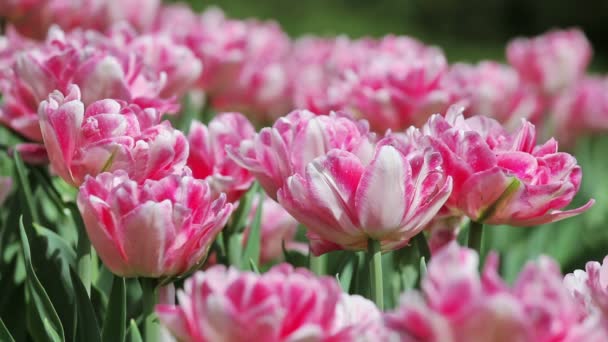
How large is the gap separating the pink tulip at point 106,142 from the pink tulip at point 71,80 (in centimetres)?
15

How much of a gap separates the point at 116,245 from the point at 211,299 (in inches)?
7.6

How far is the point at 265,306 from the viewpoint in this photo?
0.51 metres

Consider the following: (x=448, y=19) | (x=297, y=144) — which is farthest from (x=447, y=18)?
(x=297, y=144)

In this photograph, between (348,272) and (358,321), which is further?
(348,272)

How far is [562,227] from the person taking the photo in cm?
152

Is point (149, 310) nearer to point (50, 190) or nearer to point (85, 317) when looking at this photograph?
point (85, 317)

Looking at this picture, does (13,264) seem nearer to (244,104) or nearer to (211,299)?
(211,299)

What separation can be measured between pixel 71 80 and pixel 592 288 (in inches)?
22.8

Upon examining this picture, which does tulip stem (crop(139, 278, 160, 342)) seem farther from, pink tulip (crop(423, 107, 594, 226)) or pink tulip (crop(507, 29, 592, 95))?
pink tulip (crop(507, 29, 592, 95))

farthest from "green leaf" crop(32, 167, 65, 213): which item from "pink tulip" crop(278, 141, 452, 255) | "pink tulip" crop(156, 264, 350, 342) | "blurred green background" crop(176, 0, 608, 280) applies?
"blurred green background" crop(176, 0, 608, 280)

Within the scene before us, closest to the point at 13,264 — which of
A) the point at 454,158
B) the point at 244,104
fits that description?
the point at 454,158

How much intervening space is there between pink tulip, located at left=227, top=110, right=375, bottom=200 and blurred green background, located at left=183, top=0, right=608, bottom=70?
5465mm

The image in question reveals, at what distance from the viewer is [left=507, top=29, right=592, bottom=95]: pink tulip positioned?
2.14m

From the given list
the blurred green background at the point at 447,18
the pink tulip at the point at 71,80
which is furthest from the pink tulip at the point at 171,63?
the blurred green background at the point at 447,18
